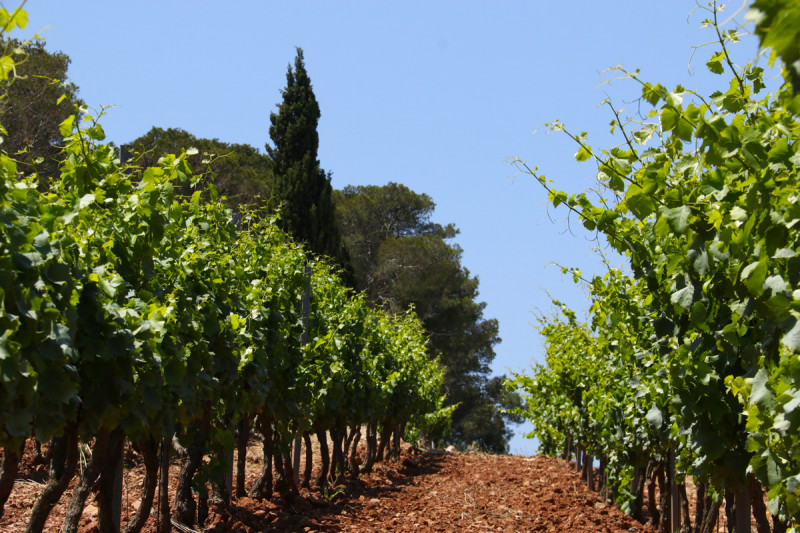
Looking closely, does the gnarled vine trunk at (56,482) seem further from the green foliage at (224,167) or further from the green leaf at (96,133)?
the green foliage at (224,167)

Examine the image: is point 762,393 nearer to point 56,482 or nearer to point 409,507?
point 56,482

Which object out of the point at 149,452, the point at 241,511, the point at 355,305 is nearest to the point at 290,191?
the point at 355,305

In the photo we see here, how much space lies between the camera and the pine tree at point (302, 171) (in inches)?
967

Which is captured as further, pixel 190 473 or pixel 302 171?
pixel 302 171

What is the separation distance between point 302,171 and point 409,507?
1673 centimetres

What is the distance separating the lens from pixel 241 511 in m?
7.55

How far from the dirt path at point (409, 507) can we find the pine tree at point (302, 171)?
463 inches

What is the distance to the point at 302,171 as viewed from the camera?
2516 cm

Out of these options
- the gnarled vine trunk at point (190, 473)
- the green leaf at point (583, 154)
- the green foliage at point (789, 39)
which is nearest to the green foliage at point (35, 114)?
the gnarled vine trunk at point (190, 473)

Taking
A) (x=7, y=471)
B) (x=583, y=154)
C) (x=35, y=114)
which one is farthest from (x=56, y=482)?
(x=35, y=114)

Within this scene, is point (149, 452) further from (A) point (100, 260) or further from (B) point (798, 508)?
(B) point (798, 508)

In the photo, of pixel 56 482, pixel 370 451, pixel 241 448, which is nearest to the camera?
pixel 56 482

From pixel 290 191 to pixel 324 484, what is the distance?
15.3m

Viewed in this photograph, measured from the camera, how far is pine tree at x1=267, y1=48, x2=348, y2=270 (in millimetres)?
24562
